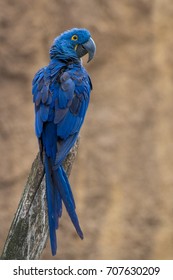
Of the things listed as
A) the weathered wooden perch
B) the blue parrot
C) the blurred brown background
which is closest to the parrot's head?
the blue parrot

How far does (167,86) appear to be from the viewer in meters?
5.71

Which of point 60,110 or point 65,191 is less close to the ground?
point 60,110

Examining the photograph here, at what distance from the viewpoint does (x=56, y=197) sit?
129 inches

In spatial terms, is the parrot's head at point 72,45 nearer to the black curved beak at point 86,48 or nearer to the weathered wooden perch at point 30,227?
the black curved beak at point 86,48

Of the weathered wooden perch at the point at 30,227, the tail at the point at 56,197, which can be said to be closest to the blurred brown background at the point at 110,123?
the weathered wooden perch at the point at 30,227

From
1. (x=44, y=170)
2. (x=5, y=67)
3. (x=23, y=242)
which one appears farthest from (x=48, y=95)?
(x=5, y=67)

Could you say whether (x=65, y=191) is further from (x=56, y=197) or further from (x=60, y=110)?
(x=60, y=110)

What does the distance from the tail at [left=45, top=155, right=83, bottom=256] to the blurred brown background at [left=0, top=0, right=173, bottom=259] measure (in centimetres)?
228

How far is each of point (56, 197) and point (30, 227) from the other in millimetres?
220

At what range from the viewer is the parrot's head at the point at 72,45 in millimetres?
3775

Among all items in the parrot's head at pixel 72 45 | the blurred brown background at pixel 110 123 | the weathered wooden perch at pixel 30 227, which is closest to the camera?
the weathered wooden perch at pixel 30 227

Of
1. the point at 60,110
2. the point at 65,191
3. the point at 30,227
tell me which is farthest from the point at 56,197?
the point at 60,110

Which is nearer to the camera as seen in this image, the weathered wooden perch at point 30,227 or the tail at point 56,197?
the tail at point 56,197

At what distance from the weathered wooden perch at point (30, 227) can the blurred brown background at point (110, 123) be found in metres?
2.17
